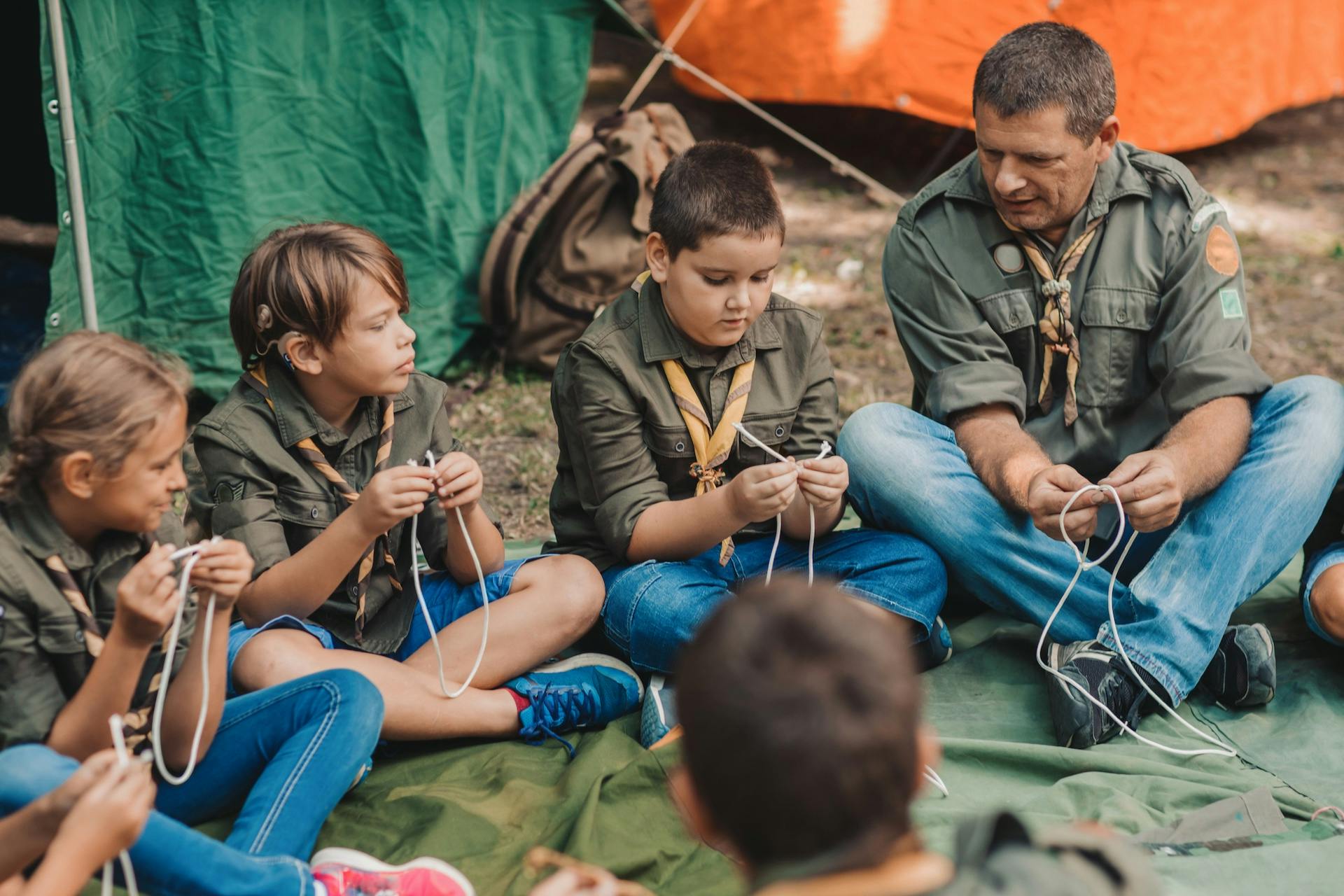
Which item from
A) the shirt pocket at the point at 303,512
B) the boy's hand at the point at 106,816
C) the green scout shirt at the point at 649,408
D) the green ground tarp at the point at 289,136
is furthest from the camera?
the green ground tarp at the point at 289,136

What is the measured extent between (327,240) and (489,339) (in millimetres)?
2230

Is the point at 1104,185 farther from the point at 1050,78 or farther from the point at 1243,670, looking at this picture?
the point at 1243,670

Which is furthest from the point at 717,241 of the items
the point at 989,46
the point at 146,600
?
the point at 989,46

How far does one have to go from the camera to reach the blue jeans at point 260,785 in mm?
1906

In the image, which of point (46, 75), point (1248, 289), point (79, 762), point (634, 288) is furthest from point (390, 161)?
point (1248, 289)

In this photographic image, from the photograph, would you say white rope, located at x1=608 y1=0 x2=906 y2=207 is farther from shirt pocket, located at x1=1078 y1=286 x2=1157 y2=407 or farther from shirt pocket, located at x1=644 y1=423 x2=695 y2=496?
shirt pocket, located at x1=644 y1=423 x2=695 y2=496

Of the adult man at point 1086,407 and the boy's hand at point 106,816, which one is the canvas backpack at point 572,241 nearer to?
the adult man at point 1086,407

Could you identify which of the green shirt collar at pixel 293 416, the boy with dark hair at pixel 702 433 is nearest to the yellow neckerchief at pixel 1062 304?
the boy with dark hair at pixel 702 433

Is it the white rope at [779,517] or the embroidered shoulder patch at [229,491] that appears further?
the white rope at [779,517]

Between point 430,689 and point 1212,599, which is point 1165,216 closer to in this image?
point 1212,599

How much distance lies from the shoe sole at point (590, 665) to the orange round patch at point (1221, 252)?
1.54 m

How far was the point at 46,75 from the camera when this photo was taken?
141 inches

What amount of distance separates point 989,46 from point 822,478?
3.62m

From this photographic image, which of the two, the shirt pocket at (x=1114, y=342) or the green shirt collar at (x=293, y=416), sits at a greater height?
the shirt pocket at (x=1114, y=342)
